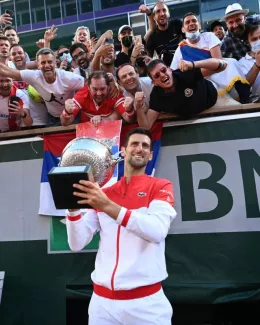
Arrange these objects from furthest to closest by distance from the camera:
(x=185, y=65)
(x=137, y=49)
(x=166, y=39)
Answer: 1. (x=166, y=39)
2. (x=137, y=49)
3. (x=185, y=65)

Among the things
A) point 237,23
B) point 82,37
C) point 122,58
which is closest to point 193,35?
point 237,23

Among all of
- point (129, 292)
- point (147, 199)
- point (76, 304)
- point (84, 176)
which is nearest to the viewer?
point (84, 176)

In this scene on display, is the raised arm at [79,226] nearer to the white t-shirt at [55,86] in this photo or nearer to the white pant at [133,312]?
the white pant at [133,312]

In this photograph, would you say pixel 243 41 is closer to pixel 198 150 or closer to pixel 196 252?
pixel 198 150

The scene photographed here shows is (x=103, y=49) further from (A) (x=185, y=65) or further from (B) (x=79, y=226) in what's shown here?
(B) (x=79, y=226)

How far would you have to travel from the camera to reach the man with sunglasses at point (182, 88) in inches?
134

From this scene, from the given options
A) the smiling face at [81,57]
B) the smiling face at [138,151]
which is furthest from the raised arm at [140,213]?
the smiling face at [81,57]

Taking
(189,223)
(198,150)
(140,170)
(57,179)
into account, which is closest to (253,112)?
(198,150)

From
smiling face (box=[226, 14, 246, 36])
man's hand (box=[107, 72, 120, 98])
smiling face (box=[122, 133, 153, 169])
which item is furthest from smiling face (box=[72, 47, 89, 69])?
smiling face (box=[122, 133, 153, 169])

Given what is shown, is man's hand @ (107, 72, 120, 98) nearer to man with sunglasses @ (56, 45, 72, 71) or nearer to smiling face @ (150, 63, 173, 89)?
smiling face @ (150, 63, 173, 89)

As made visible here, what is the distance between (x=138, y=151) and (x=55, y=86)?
2013mm

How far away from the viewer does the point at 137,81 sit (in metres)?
3.96

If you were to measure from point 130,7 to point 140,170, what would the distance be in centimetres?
1929

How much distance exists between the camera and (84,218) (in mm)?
2482
